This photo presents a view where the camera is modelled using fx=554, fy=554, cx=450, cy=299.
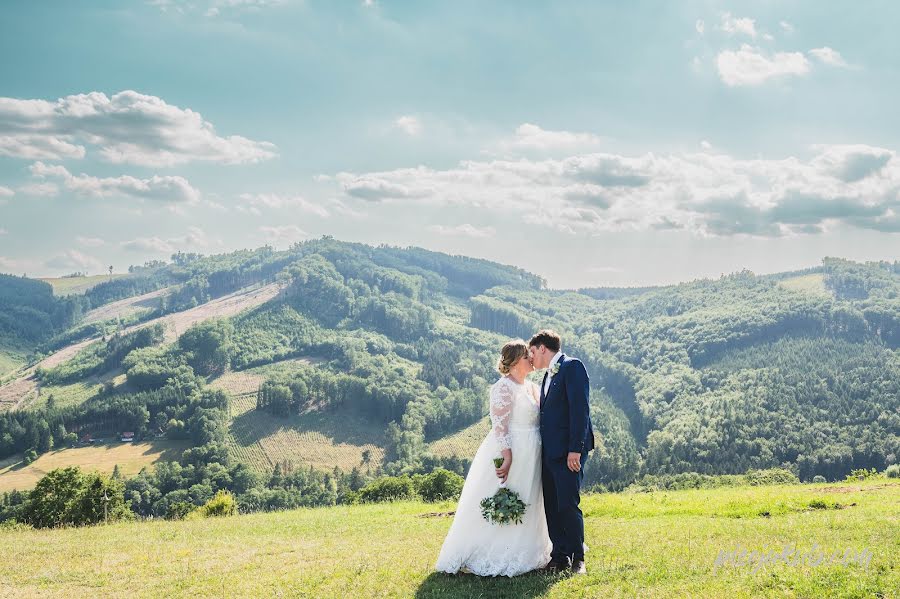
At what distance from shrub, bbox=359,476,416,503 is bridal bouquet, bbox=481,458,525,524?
685 inches

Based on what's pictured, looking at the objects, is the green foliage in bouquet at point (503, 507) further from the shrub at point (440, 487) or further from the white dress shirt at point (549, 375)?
A: the shrub at point (440, 487)

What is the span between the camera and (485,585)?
8.59 m

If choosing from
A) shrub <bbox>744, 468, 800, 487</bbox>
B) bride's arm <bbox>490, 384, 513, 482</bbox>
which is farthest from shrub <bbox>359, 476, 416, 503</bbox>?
shrub <bbox>744, 468, 800, 487</bbox>

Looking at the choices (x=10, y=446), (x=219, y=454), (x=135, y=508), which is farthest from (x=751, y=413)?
(x=10, y=446)

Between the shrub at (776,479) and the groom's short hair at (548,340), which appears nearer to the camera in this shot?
the groom's short hair at (548,340)

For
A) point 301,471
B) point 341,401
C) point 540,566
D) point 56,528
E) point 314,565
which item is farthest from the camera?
point 341,401

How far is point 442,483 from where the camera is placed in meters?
27.6

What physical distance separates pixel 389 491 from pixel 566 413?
77.5 feet

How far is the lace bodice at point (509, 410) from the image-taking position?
9477 mm

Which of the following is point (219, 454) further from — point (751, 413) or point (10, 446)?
point (751, 413)

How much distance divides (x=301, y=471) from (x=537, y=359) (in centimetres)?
12777

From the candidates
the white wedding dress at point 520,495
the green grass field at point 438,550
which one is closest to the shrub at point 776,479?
the green grass field at point 438,550

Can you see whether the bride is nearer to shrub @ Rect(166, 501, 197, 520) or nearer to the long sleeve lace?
the long sleeve lace

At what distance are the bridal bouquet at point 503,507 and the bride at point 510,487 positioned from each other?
153 millimetres
